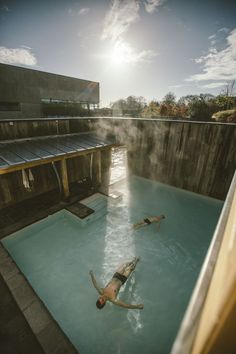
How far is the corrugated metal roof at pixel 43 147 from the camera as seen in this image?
5.95 meters

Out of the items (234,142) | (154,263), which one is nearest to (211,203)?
(234,142)

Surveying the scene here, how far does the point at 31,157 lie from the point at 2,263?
11.5ft

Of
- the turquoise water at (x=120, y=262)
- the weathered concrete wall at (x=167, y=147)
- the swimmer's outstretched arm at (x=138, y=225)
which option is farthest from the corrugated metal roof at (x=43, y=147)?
the swimmer's outstretched arm at (x=138, y=225)

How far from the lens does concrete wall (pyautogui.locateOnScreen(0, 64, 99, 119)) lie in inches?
797

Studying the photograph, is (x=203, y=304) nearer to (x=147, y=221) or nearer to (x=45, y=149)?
(x=147, y=221)

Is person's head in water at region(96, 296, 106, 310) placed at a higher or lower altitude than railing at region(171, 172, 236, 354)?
lower

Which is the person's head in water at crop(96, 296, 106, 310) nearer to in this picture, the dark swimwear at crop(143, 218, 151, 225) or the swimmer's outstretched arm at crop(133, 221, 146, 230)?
the swimmer's outstretched arm at crop(133, 221, 146, 230)

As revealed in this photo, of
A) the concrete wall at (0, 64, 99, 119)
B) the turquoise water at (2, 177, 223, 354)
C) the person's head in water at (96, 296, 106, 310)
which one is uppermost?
the concrete wall at (0, 64, 99, 119)

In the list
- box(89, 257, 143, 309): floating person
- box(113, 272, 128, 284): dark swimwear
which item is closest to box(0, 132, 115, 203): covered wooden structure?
box(89, 257, 143, 309): floating person

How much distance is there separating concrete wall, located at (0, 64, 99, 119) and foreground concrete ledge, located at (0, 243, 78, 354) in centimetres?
2060

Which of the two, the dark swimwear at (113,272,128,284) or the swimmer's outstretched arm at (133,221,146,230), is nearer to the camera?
the dark swimwear at (113,272,128,284)

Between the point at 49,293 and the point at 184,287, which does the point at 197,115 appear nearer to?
the point at 184,287

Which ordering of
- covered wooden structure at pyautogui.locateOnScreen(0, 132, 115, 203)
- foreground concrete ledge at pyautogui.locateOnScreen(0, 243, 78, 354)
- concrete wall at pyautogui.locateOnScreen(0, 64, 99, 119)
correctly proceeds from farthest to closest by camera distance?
1. concrete wall at pyautogui.locateOnScreen(0, 64, 99, 119)
2. covered wooden structure at pyautogui.locateOnScreen(0, 132, 115, 203)
3. foreground concrete ledge at pyautogui.locateOnScreen(0, 243, 78, 354)

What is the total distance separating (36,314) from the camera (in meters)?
3.95
